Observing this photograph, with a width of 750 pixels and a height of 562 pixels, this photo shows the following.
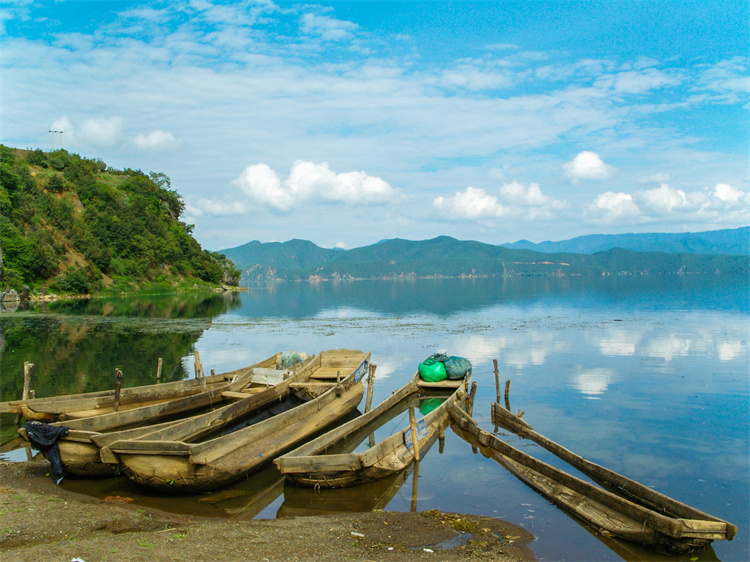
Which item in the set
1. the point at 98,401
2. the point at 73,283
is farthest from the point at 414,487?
the point at 73,283

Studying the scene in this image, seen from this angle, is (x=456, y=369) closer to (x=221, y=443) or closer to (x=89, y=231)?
(x=221, y=443)

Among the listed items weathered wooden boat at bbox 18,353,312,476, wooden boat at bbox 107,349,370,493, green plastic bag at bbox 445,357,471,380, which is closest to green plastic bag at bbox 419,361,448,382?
green plastic bag at bbox 445,357,471,380

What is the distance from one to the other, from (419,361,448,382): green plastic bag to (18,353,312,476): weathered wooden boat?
5103 millimetres

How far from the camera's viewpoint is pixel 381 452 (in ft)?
39.0

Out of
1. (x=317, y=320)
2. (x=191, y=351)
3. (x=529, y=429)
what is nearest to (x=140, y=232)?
(x=317, y=320)

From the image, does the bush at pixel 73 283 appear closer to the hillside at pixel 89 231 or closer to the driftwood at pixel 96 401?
the hillside at pixel 89 231

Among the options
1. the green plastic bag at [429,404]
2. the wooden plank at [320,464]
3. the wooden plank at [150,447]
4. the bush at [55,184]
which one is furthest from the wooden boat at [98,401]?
the bush at [55,184]

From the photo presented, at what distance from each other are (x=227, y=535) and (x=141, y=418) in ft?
23.3

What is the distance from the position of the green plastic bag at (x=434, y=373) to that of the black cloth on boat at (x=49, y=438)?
13.2 meters

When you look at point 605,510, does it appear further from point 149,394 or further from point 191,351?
point 191,351

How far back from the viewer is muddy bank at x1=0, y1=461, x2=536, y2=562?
25.8 feet

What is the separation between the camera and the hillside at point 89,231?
230 ft

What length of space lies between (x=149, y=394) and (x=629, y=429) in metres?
15.6

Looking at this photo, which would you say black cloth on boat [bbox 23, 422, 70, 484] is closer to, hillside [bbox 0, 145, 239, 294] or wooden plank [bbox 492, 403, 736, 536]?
wooden plank [bbox 492, 403, 736, 536]
